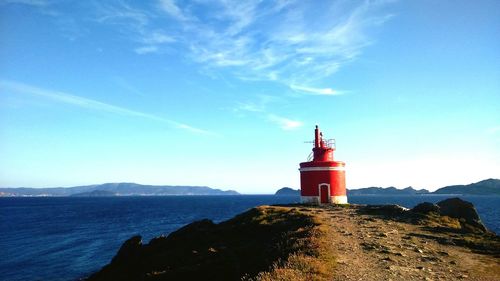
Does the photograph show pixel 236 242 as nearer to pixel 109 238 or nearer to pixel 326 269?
pixel 326 269

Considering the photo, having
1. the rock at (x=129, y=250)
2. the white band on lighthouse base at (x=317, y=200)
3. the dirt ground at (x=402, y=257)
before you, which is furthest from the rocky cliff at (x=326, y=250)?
the white band on lighthouse base at (x=317, y=200)

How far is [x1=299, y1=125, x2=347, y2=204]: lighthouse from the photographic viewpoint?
37500mm

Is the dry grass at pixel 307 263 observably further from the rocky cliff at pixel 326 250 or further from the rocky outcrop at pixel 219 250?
the rocky outcrop at pixel 219 250

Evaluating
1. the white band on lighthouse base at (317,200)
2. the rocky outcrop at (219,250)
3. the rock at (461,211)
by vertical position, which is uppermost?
the white band on lighthouse base at (317,200)

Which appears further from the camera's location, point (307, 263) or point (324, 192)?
point (324, 192)

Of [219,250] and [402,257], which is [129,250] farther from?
[402,257]

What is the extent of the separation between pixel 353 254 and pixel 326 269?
9.94ft

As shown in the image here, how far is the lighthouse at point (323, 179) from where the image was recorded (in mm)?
37500

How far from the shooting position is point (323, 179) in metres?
37.5

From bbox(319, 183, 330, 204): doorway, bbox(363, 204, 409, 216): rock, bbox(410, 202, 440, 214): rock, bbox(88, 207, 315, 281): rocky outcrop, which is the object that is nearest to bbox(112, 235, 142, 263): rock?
bbox(88, 207, 315, 281): rocky outcrop

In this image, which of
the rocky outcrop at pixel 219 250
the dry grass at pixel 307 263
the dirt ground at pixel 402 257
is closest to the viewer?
the dry grass at pixel 307 263

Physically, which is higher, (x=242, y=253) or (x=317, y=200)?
(x=317, y=200)

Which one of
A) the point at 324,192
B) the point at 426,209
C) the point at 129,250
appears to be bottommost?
the point at 129,250

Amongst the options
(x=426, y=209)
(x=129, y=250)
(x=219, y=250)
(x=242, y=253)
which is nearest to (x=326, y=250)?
(x=242, y=253)
